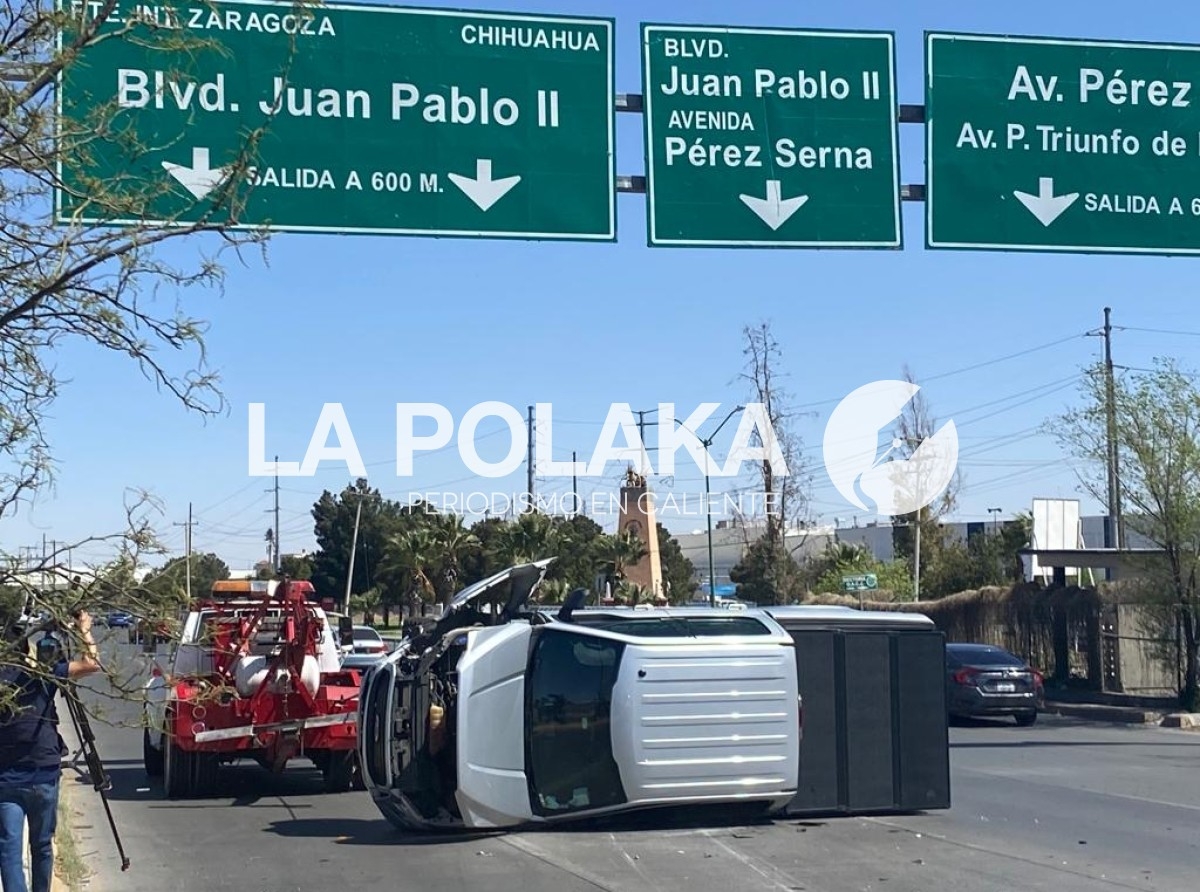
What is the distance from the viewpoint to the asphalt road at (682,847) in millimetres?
10352

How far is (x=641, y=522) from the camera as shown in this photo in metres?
53.1

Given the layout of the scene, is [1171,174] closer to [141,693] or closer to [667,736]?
[667,736]

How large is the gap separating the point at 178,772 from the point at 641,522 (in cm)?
3834

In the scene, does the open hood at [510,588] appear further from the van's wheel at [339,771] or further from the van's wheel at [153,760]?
the van's wheel at [153,760]

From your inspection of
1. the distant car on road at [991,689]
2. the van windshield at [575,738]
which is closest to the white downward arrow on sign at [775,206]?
the van windshield at [575,738]

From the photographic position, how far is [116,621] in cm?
533

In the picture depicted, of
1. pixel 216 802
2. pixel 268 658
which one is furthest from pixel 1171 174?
pixel 216 802

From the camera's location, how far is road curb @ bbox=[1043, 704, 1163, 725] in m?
26.3

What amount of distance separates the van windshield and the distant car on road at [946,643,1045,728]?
14.6m

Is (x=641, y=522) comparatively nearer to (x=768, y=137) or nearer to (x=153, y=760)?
(x=153, y=760)

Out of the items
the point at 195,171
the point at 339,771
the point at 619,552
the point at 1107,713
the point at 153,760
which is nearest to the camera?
the point at 195,171

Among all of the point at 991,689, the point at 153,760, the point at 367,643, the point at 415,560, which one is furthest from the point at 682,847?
the point at 415,560

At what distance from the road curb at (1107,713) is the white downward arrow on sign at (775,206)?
18.0 m

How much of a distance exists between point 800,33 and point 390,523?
55235 mm
